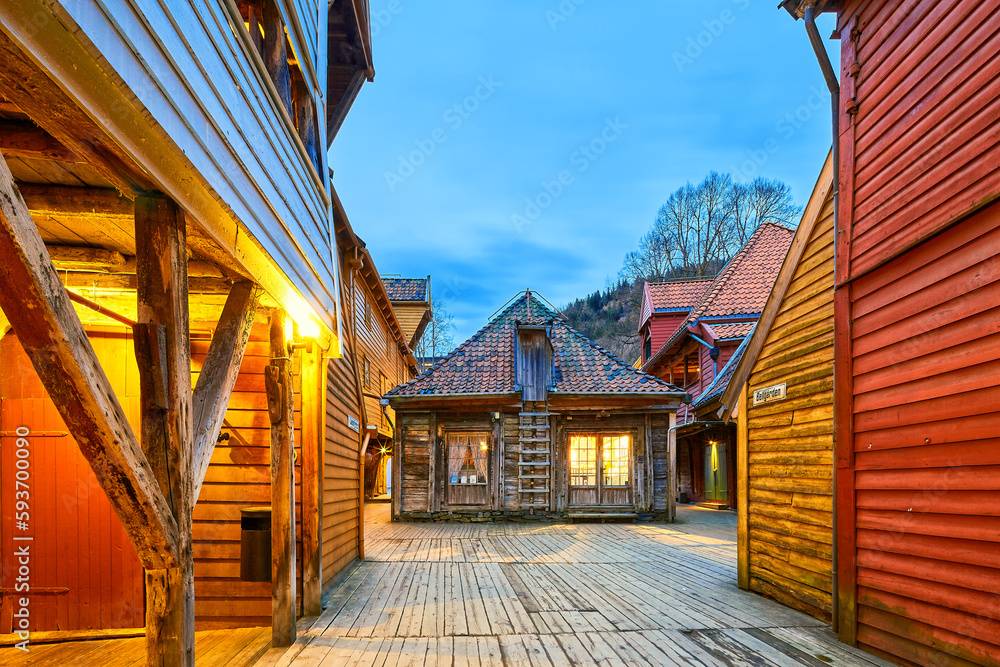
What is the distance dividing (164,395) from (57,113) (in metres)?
1.06

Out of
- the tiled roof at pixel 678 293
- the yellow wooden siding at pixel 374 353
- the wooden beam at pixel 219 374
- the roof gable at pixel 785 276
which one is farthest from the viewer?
the tiled roof at pixel 678 293

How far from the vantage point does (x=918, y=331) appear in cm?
402

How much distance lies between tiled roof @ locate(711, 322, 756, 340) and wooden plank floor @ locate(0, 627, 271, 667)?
14447mm

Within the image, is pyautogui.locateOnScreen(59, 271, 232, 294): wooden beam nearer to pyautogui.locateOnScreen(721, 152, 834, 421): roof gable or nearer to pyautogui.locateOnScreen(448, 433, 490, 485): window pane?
pyautogui.locateOnScreen(721, 152, 834, 421): roof gable

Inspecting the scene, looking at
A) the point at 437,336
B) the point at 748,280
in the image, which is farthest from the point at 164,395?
the point at 437,336

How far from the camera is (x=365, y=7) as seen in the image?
7.84 metres

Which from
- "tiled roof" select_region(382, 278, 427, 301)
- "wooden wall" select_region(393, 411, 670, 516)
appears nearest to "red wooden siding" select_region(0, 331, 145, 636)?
"wooden wall" select_region(393, 411, 670, 516)

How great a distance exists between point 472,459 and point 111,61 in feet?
41.7

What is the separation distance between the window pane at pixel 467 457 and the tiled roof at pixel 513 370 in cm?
127

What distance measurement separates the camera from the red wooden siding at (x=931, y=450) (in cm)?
340

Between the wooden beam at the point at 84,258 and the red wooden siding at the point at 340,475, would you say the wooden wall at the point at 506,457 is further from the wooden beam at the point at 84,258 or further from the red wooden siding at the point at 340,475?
the wooden beam at the point at 84,258

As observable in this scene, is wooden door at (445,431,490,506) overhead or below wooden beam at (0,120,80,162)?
below

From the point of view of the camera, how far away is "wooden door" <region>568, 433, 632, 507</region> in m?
13.5

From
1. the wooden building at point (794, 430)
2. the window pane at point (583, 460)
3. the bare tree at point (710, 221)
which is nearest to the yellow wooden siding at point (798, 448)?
the wooden building at point (794, 430)
